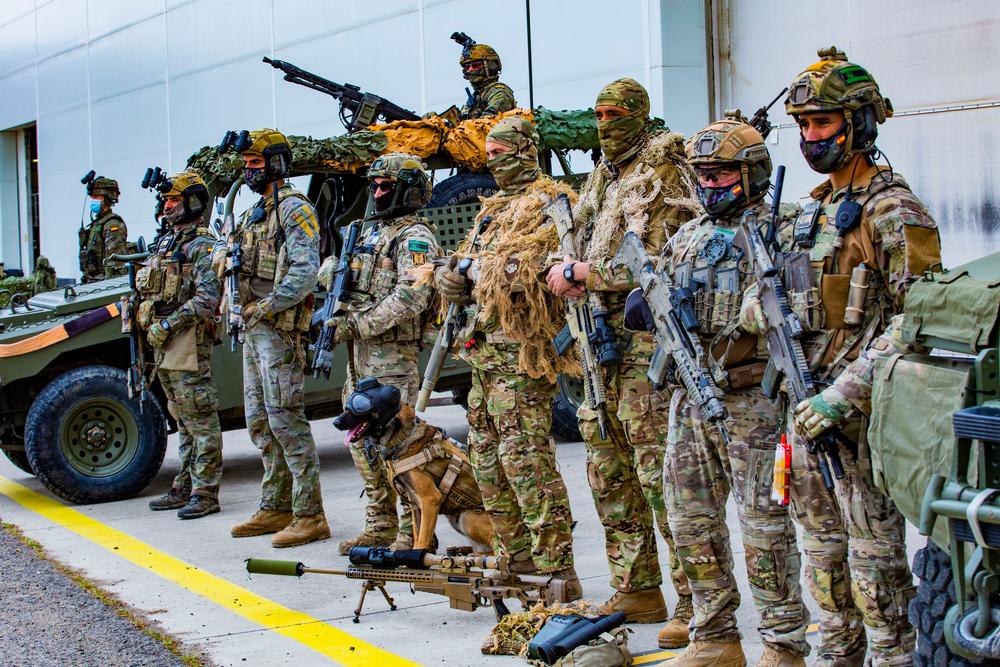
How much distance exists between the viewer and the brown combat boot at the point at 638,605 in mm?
5359

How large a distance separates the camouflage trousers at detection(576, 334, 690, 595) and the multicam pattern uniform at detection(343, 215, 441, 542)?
1303 mm

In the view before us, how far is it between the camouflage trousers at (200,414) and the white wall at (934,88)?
5356 mm

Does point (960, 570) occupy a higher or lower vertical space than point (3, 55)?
lower

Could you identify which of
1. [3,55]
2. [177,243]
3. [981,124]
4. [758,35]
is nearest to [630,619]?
[177,243]

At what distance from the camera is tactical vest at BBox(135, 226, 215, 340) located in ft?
26.7

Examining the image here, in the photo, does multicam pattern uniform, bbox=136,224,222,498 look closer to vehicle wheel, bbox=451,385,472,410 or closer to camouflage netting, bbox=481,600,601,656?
vehicle wheel, bbox=451,385,472,410

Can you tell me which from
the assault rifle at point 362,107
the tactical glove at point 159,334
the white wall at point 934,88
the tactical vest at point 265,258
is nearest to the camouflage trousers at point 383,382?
the tactical vest at point 265,258

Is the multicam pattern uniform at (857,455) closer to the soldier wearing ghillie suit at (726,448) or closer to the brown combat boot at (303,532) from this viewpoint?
the soldier wearing ghillie suit at (726,448)

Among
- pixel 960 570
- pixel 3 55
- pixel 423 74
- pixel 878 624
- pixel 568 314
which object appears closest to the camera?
pixel 960 570

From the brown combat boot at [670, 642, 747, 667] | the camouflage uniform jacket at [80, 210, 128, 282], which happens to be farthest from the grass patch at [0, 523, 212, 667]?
the camouflage uniform jacket at [80, 210, 128, 282]

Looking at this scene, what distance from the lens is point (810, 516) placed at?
13.6 feet

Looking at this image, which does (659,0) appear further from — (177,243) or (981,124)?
(177,243)

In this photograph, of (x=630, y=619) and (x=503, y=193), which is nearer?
(x=630, y=619)

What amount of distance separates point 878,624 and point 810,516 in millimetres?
396
